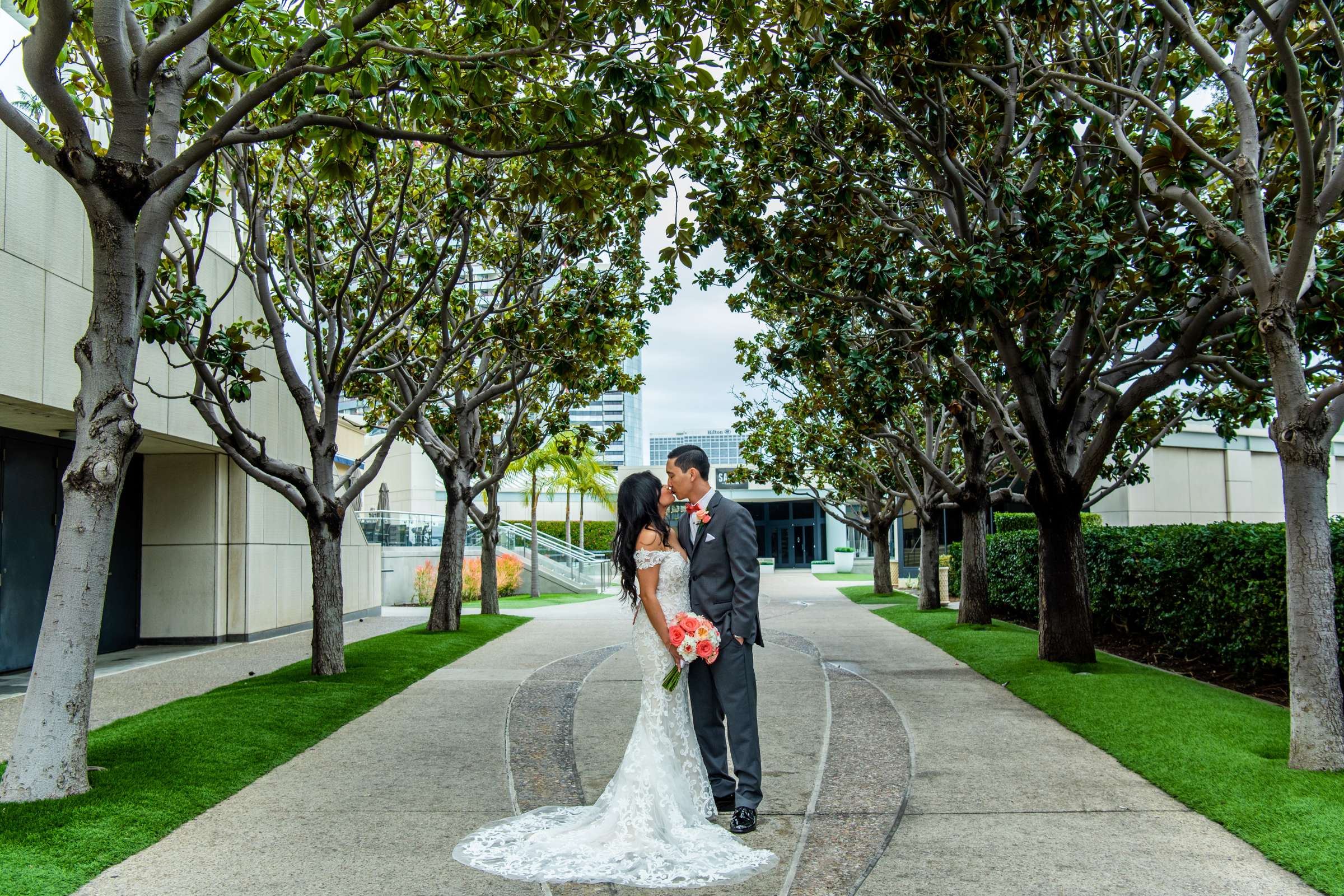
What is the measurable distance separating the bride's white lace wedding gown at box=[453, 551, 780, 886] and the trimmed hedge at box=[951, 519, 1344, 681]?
540 cm

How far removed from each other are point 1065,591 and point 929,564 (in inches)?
397

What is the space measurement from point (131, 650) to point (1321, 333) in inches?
627

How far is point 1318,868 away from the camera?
4.82m

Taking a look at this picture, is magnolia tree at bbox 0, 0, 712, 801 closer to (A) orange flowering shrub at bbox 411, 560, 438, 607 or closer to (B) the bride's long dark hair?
(B) the bride's long dark hair

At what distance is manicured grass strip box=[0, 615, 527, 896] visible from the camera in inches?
203

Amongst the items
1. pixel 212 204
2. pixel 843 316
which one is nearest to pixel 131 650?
pixel 212 204

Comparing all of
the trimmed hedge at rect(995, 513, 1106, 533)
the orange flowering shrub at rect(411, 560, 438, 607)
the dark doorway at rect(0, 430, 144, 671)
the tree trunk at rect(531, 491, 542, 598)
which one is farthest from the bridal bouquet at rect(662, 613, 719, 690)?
the tree trunk at rect(531, 491, 542, 598)

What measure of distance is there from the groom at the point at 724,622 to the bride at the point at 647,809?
121 mm

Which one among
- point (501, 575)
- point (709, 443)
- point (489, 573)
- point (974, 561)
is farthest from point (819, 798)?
point (709, 443)

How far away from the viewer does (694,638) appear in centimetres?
559

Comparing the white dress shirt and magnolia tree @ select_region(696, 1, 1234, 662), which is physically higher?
magnolia tree @ select_region(696, 1, 1234, 662)

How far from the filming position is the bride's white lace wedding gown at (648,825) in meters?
4.92

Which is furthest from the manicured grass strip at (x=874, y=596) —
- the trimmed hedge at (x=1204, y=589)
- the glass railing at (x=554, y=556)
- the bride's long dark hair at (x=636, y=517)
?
the bride's long dark hair at (x=636, y=517)

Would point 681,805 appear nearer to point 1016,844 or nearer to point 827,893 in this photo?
point 827,893
